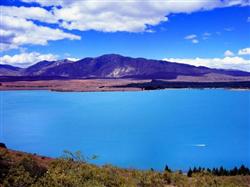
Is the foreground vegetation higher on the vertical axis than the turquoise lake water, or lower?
higher

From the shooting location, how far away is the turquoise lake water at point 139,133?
148ft

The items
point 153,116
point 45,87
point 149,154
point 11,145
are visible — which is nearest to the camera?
point 149,154

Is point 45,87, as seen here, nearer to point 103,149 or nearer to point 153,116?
point 153,116

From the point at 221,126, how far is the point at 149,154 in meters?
25.5

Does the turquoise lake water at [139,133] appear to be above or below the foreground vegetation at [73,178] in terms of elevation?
below

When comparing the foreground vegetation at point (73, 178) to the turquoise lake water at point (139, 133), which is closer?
the foreground vegetation at point (73, 178)

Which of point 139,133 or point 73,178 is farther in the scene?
point 139,133

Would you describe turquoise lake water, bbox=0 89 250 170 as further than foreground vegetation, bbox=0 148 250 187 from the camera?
Yes

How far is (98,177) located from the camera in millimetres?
15789

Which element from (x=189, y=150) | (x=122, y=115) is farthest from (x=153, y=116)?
(x=189, y=150)

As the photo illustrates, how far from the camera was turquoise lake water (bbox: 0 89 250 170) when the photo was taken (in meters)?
45.2

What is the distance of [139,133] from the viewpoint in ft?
199

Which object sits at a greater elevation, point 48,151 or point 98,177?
point 98,177

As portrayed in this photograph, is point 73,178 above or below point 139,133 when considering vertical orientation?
above
